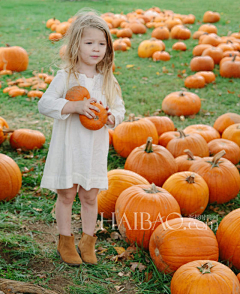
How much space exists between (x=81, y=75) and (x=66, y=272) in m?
1.47

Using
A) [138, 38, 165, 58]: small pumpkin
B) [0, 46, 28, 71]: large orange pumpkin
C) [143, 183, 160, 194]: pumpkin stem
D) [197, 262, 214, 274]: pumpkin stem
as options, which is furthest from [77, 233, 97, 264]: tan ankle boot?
[138, 38, 165, 58]: small pumpkin

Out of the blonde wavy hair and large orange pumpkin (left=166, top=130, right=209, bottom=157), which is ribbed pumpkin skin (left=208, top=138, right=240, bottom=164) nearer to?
large orange pumpkin (left=166, top=130, right=209, bottom=157)

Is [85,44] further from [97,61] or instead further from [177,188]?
[177,188]

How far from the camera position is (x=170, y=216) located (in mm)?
2941

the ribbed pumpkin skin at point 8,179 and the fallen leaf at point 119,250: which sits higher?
the ribbed pumpkin skin at point 8,179

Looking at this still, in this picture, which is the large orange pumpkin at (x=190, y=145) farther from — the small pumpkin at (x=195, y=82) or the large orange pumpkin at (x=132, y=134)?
the small pumpkin at (x=195, y=82)

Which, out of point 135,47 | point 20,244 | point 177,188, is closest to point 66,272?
point 20,244

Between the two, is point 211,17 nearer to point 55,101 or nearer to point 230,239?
point 230,239

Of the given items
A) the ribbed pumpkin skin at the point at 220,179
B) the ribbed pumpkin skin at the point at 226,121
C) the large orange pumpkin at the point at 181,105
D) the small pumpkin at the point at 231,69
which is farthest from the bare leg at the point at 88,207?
the small pumpkin at the point at 231,69

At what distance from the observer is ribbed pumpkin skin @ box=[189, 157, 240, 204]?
12.0ft

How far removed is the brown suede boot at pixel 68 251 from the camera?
2723 mm

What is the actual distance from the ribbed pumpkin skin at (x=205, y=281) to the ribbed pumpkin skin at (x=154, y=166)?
4.92 feet

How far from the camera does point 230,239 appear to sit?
2.71m

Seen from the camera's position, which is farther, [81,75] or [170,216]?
[170,216]
